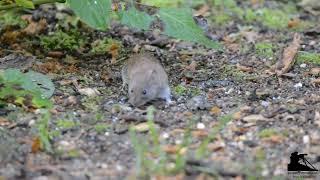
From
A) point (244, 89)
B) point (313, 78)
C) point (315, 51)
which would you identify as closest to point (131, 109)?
point (244, 89)

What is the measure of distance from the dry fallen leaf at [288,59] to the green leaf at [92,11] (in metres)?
1.50

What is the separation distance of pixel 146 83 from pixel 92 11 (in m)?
0.62

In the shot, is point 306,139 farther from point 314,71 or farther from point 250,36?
point 250,36

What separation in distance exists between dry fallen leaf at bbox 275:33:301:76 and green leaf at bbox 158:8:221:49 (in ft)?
2.33

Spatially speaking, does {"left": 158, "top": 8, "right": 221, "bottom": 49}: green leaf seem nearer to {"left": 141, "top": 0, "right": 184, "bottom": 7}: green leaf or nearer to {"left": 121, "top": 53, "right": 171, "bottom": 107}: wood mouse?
{"left": 121, "top": 53, "right": 171, "bottom": 107}: wood mouse

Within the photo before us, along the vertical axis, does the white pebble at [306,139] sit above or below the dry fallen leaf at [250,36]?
above

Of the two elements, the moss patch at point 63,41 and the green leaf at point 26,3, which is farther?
the moss patch at point 63,41

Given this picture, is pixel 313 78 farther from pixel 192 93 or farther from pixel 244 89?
pixel 192 93

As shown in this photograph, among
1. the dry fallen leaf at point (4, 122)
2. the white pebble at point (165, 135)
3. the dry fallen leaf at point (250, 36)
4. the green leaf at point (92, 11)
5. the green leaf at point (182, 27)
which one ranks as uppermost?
the green leaf at point (92, 11)

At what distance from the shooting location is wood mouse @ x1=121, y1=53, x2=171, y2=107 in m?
4.39

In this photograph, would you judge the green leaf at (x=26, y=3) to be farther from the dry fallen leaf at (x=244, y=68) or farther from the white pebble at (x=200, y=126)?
the dry fallen leaf at (x=244, y=68)

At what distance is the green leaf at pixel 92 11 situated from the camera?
4449mm

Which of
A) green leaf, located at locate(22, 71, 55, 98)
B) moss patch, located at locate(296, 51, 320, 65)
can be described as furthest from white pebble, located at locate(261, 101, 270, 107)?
green leaf, located at locate(22, 71, 55, 98)

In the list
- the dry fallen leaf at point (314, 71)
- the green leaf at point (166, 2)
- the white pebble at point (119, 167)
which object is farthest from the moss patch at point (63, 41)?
the white pebble at point (119, 167)
